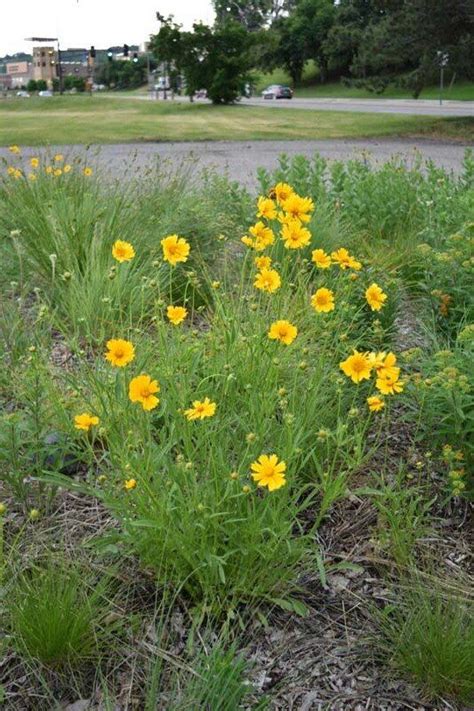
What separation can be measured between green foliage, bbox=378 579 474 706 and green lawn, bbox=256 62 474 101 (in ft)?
120

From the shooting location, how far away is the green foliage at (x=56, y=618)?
1.95 metres

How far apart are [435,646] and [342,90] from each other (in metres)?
62.6

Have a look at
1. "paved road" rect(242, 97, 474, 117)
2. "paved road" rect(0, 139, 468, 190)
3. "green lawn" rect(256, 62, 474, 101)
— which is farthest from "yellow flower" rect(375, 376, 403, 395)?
"green lawn" rect(256, 62, 474, 101)

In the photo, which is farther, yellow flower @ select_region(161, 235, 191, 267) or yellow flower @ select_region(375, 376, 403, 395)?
yellow flower @ select_region(161, 235, 191, 267)

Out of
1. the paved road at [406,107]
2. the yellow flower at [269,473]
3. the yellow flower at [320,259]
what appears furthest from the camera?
the paved road at [406,107]

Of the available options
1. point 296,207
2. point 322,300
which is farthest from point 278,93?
point 322,300

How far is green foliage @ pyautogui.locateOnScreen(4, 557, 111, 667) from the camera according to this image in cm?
195

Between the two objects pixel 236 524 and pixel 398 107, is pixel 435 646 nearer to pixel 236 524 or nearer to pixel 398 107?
pixel 236 524

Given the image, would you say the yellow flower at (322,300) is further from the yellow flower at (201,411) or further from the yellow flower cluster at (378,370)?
the yellow flower at (201,411)

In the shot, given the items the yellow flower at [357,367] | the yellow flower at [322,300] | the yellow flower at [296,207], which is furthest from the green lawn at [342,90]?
the yellow flower at [357,367]

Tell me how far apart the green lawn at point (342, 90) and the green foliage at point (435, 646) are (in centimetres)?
3660

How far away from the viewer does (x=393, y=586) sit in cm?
229

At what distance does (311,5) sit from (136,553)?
73.1 meters

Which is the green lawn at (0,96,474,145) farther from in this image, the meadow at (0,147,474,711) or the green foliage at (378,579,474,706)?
the green foliage at (378,579,474,706)
